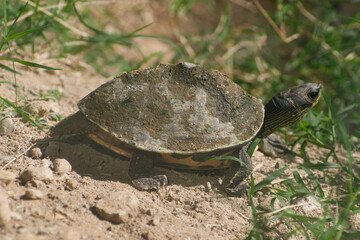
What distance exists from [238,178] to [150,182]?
2.24 ft

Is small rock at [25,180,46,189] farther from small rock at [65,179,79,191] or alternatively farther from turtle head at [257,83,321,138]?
turtle head at [257,83,321,138]

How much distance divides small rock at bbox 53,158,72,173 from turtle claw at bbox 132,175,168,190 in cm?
49

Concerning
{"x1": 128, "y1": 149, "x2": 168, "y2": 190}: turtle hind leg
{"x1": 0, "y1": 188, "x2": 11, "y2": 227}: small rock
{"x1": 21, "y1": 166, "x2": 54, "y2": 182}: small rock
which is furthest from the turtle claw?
{"x1": 0, "y1": 188, "x2": 11, "y2": 227}: small rock

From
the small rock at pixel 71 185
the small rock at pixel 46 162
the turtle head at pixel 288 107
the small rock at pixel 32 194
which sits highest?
the turtle head at pixel 288 107

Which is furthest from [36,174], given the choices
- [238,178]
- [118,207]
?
[238,178]

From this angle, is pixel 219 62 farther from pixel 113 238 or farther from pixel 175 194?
pixel 113 238

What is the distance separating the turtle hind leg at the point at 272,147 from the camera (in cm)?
313

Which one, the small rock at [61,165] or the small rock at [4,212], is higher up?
the small rock at [4,212]

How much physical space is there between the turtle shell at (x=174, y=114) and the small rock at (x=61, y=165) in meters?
0.30

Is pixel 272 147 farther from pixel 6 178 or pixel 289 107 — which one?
pixel 6 178

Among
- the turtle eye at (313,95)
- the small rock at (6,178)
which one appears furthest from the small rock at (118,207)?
the turtle eye at (313,95)

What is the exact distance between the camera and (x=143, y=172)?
2492mm

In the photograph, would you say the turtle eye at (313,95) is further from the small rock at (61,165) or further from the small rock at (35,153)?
the small rock at (35,153)

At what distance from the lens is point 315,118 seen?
3.32m
